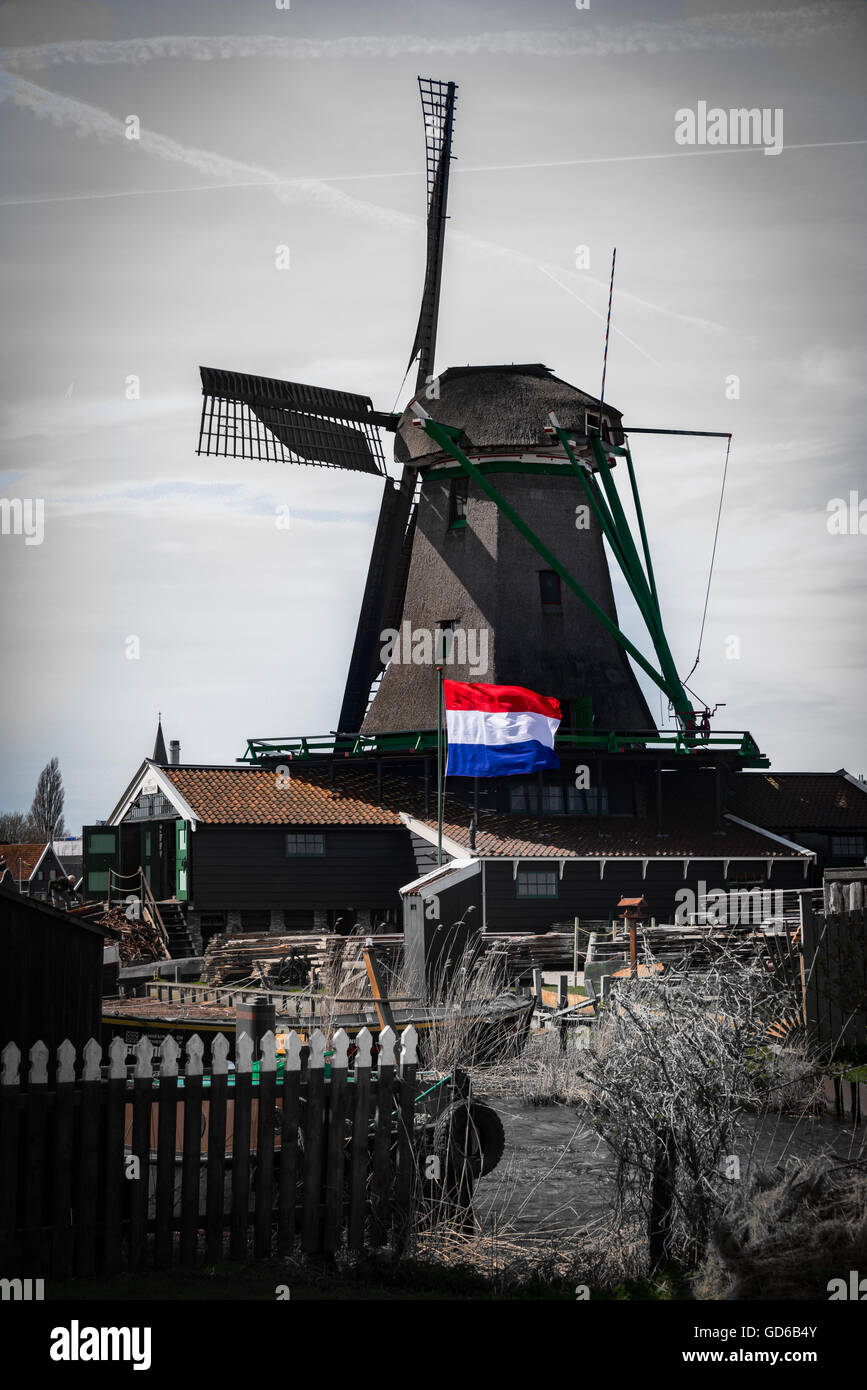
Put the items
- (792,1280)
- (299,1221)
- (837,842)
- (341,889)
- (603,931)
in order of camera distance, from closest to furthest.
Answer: (792,1280) → (299,1221) → (603,931) → (341,889) → (837,842)

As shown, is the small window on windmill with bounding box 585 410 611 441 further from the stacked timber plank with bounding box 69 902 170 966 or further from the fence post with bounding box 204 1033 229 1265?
the fence post with bounding box 204 1033 229 1265

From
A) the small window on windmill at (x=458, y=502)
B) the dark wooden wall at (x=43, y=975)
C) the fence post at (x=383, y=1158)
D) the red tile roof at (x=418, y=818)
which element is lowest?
the fence post at (x=383, y=1158)

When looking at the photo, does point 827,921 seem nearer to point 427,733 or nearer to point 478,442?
point 427,733

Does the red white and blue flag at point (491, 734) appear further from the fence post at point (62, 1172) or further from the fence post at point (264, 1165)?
the fence post at point (62, 1172)

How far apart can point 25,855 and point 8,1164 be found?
66.4 metres

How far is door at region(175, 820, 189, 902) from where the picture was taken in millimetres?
31609

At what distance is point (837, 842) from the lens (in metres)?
36.0

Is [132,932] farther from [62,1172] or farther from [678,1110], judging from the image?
[678,1110]

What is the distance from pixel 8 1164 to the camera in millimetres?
7309

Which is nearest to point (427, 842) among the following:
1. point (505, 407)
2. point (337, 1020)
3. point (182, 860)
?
point (182, 860)

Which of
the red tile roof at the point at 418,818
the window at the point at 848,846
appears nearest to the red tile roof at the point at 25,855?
the red tile roof at the point at 418,818

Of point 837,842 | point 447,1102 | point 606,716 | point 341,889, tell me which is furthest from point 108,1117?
point 837,842

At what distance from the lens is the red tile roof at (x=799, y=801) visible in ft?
117

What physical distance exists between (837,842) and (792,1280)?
3035 cm
